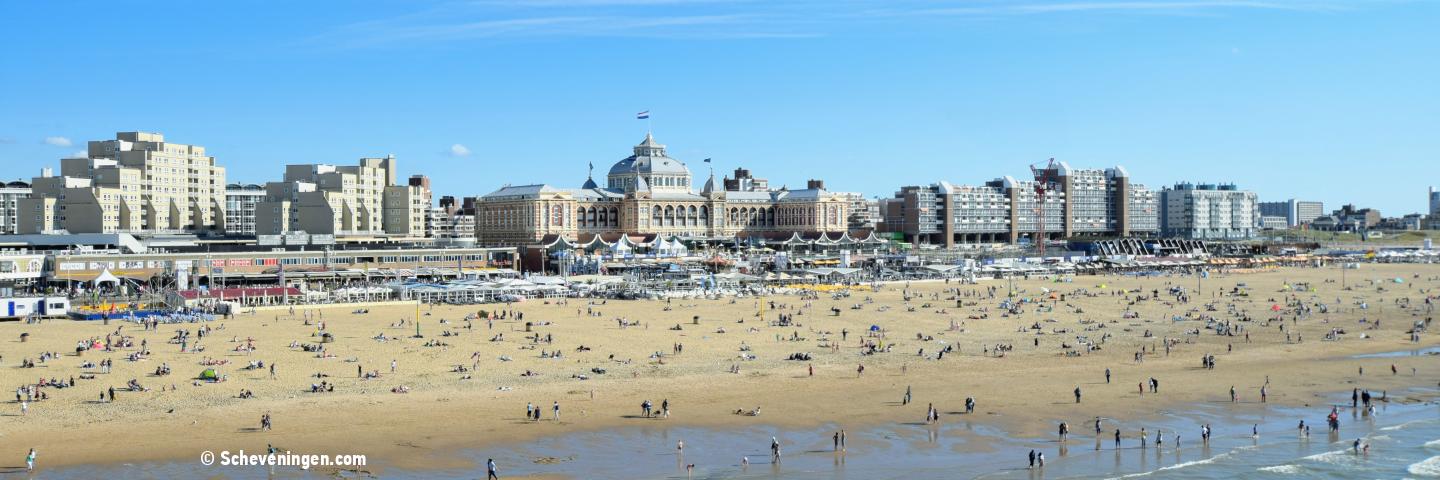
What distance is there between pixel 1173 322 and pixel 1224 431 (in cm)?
2983

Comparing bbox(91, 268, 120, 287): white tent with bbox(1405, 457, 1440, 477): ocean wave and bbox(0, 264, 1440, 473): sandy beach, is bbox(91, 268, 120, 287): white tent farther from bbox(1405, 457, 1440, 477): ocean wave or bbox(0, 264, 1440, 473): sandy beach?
bbox(1405, 457, 1440, 477): ocean wave

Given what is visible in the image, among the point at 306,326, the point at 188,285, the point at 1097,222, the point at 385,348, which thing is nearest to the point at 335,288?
the point at 188,285

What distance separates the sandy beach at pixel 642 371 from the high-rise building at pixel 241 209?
205 ft

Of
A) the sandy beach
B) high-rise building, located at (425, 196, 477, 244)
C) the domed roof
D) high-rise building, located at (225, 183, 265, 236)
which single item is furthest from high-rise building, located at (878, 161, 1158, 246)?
Result: the sandy beach

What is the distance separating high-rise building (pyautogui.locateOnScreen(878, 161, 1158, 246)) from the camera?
15838 cm

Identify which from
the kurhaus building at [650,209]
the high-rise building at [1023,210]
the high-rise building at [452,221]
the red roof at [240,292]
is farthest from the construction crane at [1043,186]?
the red roof at [240,292]

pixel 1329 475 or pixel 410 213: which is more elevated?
pixel 410 213

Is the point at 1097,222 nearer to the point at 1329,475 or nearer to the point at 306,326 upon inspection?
the point at 306,326

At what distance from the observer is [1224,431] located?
36.0 meters

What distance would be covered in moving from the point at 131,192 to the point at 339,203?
1777cm

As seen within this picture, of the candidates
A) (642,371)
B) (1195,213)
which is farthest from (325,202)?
(1195,213)

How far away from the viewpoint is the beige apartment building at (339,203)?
115938mm

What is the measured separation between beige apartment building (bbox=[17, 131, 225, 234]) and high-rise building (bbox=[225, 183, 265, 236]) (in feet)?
6.00

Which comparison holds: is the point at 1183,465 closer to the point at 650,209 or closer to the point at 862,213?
the point at 650,209
